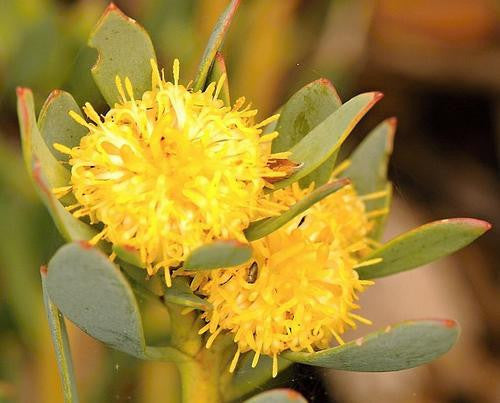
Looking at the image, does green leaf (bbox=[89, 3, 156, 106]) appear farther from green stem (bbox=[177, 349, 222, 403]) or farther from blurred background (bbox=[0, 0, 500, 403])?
blurred background (bbox=[0, 0, 500, 403])

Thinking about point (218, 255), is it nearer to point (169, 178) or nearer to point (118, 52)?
point (169, 178)

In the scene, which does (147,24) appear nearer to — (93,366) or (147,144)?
(93,366)

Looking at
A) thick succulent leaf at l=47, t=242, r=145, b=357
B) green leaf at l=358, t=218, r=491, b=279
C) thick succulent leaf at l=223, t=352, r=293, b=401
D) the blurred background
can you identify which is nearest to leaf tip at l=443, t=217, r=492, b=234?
green leaf at l=358, t=218, r=491, b=279

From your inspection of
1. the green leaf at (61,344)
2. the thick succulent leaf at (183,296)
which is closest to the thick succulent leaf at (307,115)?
the thick succulent leaf at (183,296)

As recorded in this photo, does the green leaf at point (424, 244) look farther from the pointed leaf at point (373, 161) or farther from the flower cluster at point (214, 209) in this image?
the pointed leaf at point (373, 161)

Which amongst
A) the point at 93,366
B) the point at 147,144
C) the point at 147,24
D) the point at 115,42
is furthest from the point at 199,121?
the point at 147,24

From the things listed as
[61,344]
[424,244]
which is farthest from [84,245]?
[424,244]
